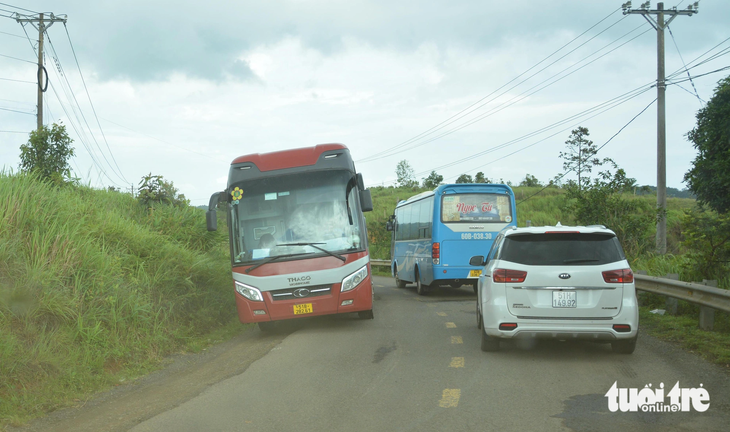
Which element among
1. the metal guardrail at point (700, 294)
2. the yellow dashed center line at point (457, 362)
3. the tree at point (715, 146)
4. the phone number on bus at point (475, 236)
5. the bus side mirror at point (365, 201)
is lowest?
the yellow dashed center line at point (457, 362)

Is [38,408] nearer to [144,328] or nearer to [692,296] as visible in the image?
[144,328]

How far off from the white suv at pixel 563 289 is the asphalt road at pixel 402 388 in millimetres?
439

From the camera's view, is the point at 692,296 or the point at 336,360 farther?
the point at 692,296

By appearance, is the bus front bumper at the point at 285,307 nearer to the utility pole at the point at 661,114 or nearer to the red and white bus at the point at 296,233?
the red and white bus at the point at 296,233

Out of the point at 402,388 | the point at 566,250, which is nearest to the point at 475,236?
the point at 566,250

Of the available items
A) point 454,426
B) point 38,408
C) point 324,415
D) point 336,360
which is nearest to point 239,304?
point 336,360

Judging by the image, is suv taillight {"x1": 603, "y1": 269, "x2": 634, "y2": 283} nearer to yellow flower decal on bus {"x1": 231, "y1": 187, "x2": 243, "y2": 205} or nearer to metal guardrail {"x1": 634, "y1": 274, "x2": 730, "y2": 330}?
metal guardrail {"x1": 634, "y1": 274, "x2": 730, "y2": 330}

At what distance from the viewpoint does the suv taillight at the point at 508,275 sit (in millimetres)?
8117

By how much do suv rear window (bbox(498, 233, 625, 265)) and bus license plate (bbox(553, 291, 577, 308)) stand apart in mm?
391

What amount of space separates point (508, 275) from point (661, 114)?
56.3 feet

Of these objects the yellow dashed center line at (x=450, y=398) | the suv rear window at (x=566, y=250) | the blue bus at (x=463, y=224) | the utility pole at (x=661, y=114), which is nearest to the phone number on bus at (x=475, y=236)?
the blue bus at (x=463, y=224)

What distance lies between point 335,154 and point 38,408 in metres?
6.69

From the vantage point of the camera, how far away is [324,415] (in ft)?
19.1

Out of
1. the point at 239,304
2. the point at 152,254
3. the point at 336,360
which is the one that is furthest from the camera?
the point at 152,254
